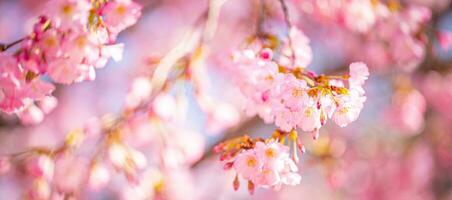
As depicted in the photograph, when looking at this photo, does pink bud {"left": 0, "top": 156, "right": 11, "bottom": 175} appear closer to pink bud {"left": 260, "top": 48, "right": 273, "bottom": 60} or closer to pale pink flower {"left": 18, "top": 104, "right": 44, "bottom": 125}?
pale pink flower {"left": 18, "top": 104, "right": 44, "bottom": 125}

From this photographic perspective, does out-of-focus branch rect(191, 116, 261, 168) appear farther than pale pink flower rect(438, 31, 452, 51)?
Yes

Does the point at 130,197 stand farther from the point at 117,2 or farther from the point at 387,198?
the point at 387,198

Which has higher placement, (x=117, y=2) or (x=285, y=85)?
(x=117, y=2)

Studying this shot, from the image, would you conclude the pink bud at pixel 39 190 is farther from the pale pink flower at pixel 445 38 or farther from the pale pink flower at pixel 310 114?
the pale pink flower at pixel 445 38

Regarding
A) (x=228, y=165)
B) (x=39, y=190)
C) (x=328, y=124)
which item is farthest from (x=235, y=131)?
(x=228, y=165)

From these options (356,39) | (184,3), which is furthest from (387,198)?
(184,3)

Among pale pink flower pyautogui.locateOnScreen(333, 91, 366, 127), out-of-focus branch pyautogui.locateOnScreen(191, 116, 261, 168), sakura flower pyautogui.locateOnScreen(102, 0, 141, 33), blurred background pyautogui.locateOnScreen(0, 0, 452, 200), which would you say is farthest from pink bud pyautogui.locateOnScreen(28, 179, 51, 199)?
out-of-focus branch pyautogui.locateOnScreen(191, 116, 261, 168)

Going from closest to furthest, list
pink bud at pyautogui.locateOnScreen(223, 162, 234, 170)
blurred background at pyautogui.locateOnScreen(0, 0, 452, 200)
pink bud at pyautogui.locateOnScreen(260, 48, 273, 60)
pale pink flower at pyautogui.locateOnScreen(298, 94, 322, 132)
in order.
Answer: pale pink flower at pyautogui.locateOnScreen(298, 94, 322, 132) < pink bud at pyautogui.locateOnScreen(223, 162, 234, 170) < pink bud at pyautogui.locateOnScreen(260, 48, 273, 60) < blurred background at pyautogui.locateOnScreen(0, 0, 452, 200)
